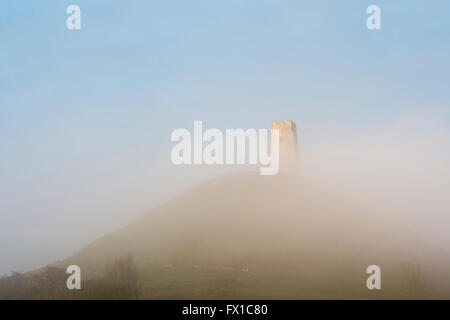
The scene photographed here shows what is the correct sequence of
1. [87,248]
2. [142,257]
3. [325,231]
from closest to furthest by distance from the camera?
[142,257] < [325,231] < [87,248]

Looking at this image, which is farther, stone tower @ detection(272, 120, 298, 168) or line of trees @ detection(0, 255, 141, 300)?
stone tower @ detection(272, 120, 298, 168)

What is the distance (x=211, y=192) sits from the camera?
171750mm

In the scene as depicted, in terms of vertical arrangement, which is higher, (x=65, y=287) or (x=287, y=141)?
(x=287, y=141)

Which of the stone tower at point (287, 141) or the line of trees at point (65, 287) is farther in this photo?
the stone tower at point (287, 141)

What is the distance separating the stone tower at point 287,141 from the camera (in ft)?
526

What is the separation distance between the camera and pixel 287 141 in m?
160

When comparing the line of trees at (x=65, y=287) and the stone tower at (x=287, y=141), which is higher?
the stone tower at (x=287, y=141)

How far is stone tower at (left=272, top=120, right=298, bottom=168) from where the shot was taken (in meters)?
160

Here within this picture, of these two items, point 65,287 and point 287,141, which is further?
point 287,141

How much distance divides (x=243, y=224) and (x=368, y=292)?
5646cm

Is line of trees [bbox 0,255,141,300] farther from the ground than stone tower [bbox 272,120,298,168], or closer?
closer
